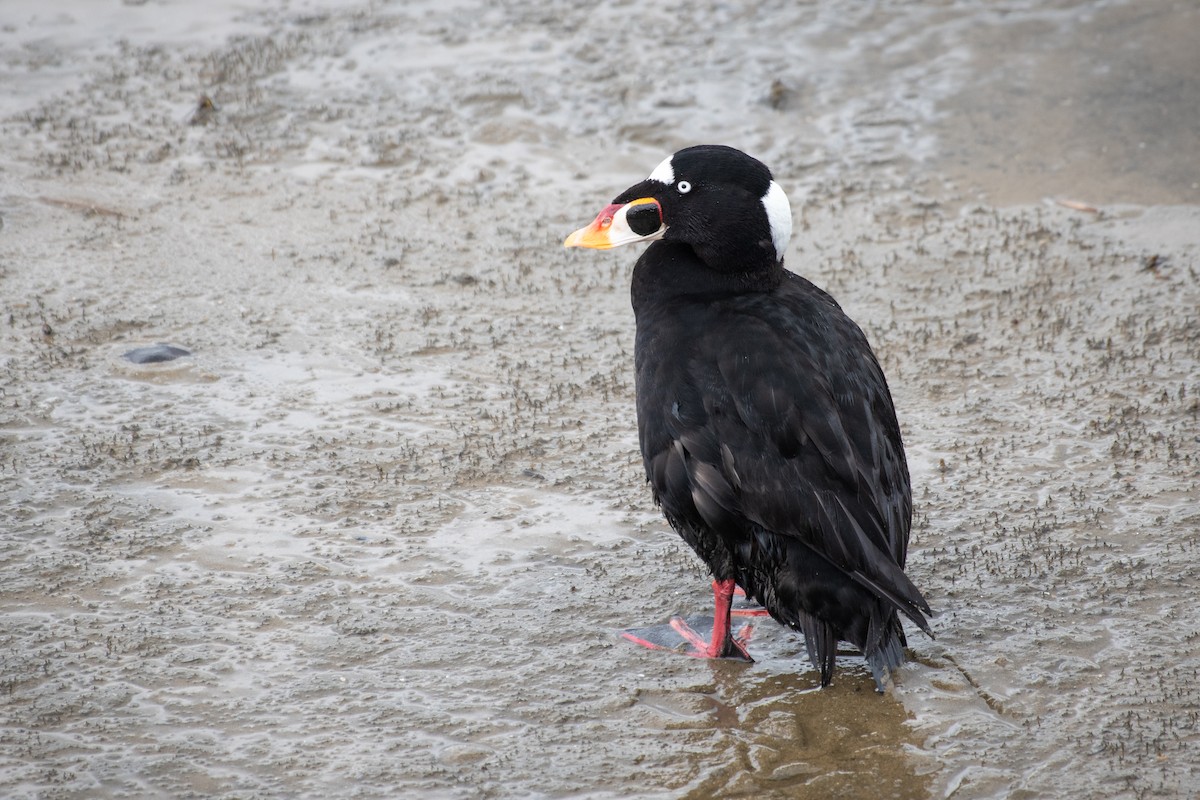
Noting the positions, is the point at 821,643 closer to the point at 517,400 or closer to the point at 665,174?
the point at 665,174

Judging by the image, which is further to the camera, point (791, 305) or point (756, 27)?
point (756, 27)

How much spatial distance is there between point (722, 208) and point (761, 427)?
0.81 m

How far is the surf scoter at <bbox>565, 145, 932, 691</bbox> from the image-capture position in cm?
379

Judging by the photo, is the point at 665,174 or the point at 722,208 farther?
Result: the point at 665,174

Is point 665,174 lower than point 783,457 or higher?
higher

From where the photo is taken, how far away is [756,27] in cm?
903

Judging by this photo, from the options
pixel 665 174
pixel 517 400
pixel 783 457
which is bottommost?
pixel 517 400

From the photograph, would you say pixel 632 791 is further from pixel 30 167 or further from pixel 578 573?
pixel 30 167

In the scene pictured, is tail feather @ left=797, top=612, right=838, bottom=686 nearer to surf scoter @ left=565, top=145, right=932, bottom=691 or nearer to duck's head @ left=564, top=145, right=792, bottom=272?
surf scoter @ left=565, top=145, right=932, bottom=691

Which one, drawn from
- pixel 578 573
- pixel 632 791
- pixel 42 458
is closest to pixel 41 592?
pixel 42 458

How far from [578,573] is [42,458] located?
2205 millimetres

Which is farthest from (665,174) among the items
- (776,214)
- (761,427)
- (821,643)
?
(821,643)

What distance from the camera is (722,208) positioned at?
423cm

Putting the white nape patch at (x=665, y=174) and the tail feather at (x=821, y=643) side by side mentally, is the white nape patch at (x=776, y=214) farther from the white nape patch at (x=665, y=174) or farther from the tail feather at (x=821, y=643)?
the tail feather at (x=821, y=643)
